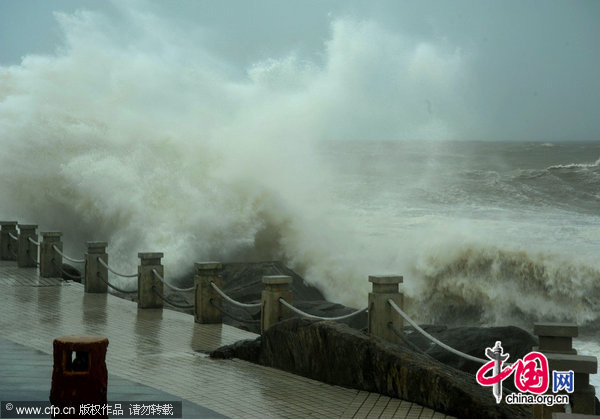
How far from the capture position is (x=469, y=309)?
23.1m

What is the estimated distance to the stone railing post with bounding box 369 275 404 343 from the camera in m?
8.80

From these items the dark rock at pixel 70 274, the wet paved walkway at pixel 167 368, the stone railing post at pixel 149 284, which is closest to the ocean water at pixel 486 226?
the wet paved walkway at pixel 167 368

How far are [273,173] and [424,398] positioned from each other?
22.8 m

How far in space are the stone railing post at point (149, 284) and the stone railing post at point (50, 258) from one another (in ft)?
14.3

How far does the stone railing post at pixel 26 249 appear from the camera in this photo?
19078mm

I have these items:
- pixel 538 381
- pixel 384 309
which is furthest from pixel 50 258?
pixel 538 381

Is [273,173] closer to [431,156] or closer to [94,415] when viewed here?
[94,415]

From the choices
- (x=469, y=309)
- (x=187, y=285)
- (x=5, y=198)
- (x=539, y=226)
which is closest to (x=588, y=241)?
(x=539, y=226)

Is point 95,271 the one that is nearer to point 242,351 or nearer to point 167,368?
point 242,351

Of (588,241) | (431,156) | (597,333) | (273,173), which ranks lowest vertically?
(597,333)

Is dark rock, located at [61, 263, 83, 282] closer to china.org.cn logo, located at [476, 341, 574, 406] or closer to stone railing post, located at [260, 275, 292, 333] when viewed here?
stone railing post, located at [260, 275, 292, 333]

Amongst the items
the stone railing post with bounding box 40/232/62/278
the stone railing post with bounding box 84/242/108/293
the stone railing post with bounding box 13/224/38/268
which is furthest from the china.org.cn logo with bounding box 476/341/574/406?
the stone railing post with bounding box 13/224/38/268

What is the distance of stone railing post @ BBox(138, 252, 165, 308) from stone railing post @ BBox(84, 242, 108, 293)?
78.9 inches

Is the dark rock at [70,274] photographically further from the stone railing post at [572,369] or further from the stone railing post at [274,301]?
the stone railing post at [572,369]
